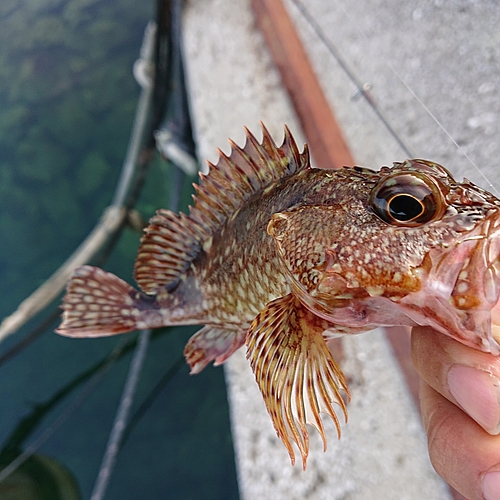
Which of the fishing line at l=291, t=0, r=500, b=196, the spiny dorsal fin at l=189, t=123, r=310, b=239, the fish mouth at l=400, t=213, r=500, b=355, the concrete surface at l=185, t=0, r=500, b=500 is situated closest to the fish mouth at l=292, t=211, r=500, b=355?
the fish mouth at l=400, t=213, r=500, b=355

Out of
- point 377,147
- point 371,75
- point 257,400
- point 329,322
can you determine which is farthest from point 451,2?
point 257,400

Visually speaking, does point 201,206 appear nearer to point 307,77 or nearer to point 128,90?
point 307,77

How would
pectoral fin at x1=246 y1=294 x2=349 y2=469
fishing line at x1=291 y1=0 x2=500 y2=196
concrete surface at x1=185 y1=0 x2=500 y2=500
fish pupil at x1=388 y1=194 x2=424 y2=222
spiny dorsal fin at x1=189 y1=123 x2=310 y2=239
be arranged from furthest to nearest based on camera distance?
fishing line at x1=291 y1=0 x2=500 y2=196 → concrete surface at x1=185 y1=0 x2=500 y2=500 → spiny dorsal fin at x1=189 y1=123 x2=310 y2=239 → pectoral fin at x1=246 y1=294 x2=349 y2=469 → fish pupil at x1=388 y1=194 x2=424 y2=222

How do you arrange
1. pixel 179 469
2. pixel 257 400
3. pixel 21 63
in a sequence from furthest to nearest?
pixel 21 63
pixel 179 469
pixel 257 400

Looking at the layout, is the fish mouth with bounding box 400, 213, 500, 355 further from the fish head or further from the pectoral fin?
the pectoral fin

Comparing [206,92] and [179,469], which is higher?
[206,92]

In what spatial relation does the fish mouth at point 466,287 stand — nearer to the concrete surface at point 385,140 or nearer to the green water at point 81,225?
the concrete surface at point 385,140

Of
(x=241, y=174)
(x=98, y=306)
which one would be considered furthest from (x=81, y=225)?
(x=241, y=174)
